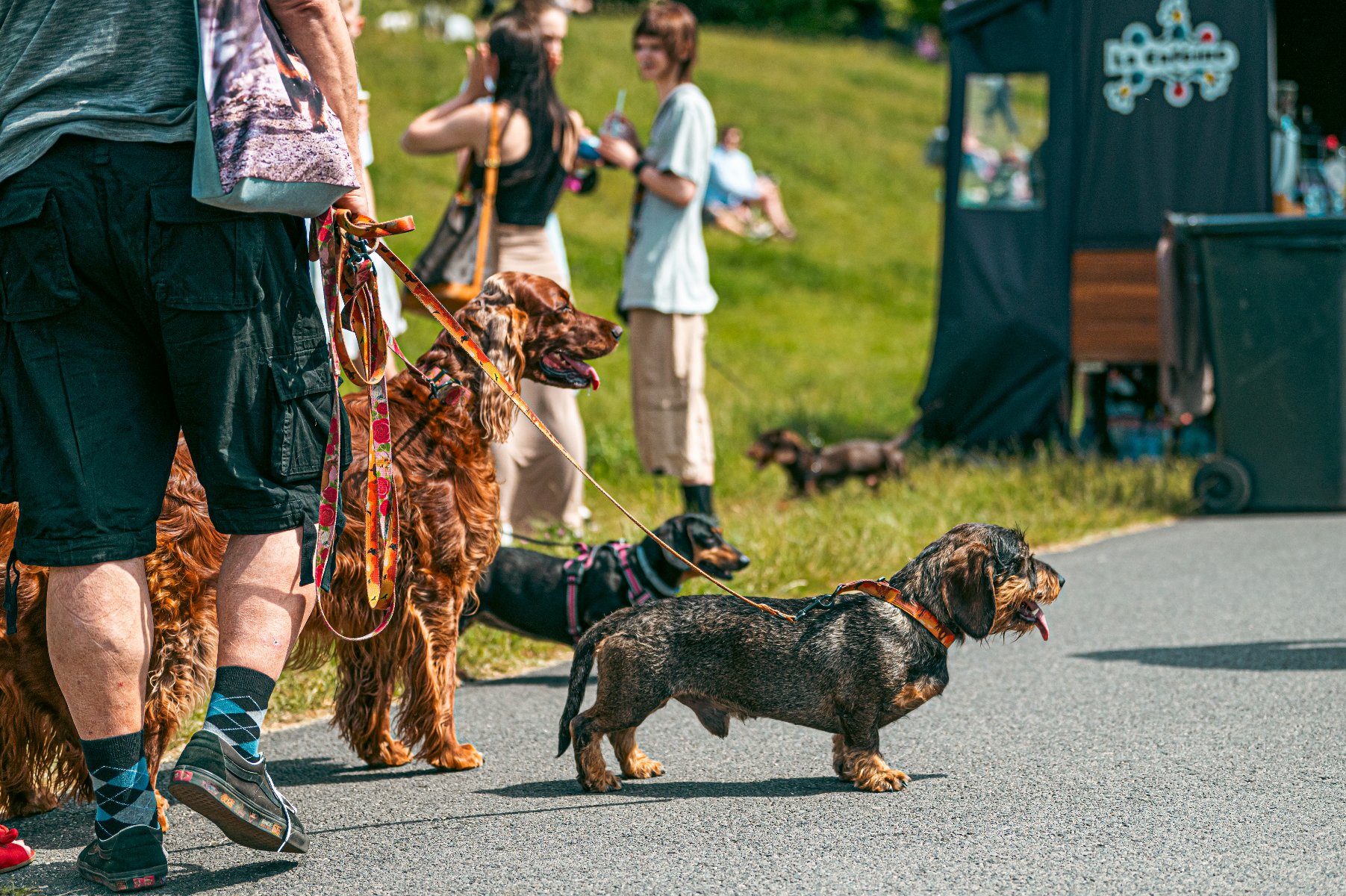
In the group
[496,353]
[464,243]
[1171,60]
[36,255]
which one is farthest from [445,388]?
[1171,60]

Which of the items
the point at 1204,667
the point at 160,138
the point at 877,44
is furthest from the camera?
the point at 877,44

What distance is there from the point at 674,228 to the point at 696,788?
364cm

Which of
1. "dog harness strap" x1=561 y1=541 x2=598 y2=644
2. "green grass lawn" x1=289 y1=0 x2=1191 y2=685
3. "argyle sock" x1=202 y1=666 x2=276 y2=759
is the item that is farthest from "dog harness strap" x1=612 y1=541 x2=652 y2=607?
"argyle sock" x1=202 y1=666 x2=276 y2=759

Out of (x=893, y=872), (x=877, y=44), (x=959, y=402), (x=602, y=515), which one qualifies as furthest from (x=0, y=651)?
(x=877, y=44)

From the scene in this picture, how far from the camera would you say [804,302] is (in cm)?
1992

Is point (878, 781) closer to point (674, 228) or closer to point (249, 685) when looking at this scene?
point (249, 685)

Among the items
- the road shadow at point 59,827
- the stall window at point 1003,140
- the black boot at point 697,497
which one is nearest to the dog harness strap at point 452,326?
the road shadow at point 59,827

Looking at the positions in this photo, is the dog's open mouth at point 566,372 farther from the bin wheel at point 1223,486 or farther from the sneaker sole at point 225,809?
the bin wheel at point 1223,486

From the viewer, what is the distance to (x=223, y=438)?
305 centimetres

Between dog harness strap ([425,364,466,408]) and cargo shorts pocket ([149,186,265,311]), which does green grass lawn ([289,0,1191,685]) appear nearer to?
dog harness strap ([425,364,466,408])

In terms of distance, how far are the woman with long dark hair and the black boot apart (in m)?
0.63

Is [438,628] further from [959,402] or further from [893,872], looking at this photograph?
[959,402]

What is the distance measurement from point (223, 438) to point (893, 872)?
1685 mm

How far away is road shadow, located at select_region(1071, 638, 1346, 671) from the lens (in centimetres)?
521
